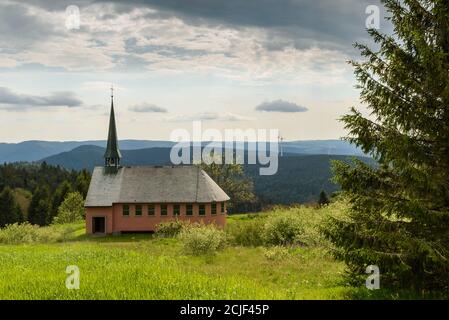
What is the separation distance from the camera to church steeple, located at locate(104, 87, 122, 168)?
5556 centimetres

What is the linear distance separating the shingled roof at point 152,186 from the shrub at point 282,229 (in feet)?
61.5

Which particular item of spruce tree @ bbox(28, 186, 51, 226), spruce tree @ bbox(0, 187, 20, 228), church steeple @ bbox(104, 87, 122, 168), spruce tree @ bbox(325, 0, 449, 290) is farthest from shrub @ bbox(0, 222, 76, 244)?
spruce tree @ bbox(0, 187, 20, 228)

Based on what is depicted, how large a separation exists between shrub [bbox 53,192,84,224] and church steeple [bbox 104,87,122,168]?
23.2 meters

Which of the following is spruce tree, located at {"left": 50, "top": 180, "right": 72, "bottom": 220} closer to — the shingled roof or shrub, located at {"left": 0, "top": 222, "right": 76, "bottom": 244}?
the shingled roof

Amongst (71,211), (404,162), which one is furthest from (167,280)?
(71,211)

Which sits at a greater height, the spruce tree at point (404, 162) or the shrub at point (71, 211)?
the spruce tree at point (404, 162)

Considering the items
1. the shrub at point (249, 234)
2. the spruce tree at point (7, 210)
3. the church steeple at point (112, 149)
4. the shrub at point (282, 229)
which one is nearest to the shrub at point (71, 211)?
the church steeple at point (112, 149)

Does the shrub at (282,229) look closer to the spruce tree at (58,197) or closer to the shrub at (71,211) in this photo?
the shrub at (71,211)

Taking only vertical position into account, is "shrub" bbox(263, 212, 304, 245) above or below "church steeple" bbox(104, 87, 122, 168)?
below

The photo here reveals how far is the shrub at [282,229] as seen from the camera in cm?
3234

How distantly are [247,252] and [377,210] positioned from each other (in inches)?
649
